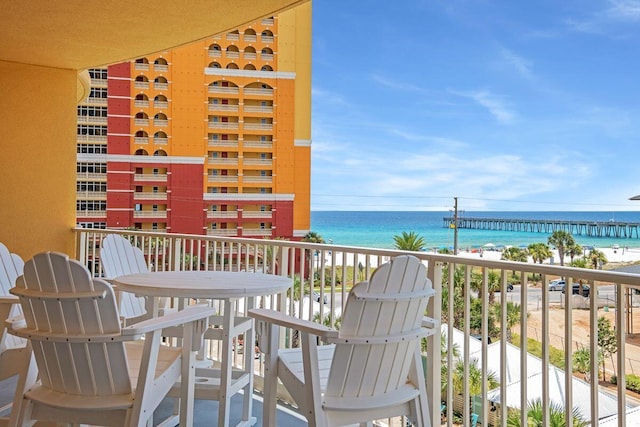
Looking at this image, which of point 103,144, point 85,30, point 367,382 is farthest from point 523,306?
point 103,144

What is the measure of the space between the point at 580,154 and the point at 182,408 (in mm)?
41771

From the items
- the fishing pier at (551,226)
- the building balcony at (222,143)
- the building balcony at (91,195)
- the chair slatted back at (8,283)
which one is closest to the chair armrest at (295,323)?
the chair slatted back at (8,283)

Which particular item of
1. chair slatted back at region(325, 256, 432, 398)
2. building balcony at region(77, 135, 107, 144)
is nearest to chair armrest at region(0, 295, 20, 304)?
chair slatted back at region(325, 256, 432, 398)

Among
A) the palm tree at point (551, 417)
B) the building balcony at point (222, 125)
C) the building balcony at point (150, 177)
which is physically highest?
the building balcony at point (222, 125)

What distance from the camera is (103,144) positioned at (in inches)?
1084

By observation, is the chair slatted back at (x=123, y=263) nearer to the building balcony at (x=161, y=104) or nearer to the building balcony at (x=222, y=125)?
the building balcony at (x=222, y=125)

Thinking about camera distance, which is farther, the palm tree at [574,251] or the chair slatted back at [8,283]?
the palm tree at [574,251]

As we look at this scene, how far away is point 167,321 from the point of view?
2.07 metres

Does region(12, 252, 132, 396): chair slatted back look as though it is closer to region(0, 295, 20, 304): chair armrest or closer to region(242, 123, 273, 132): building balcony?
region(0, 295, 20, 304): chair armrest

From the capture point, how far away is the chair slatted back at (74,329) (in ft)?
6.47

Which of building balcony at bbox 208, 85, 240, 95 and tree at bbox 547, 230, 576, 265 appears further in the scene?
tree at bbox 547, 230, 576, 265

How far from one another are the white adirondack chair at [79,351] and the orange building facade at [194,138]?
23306 millimetres

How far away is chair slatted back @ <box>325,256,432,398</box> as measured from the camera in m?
2.02

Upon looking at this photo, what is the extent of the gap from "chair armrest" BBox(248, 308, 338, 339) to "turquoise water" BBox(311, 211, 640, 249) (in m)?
30.9
